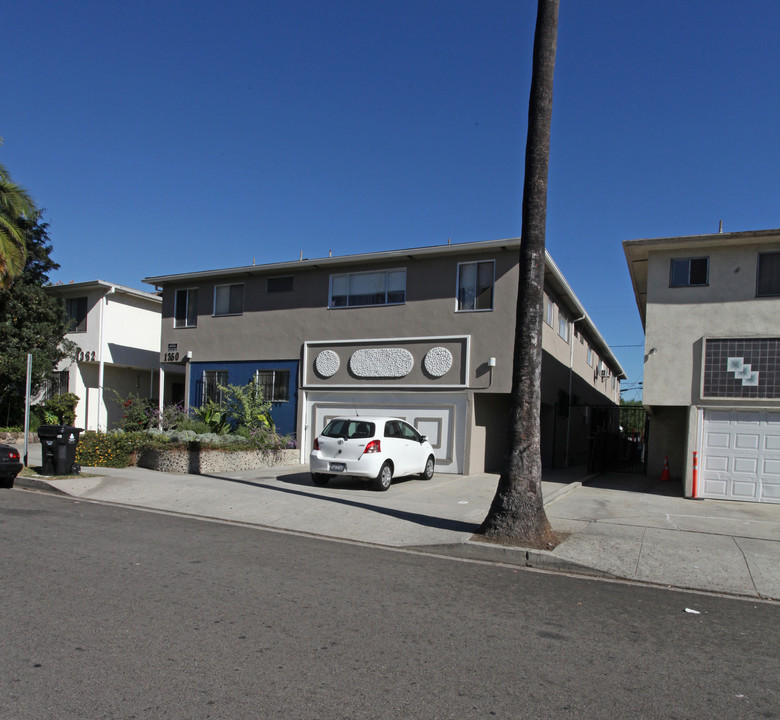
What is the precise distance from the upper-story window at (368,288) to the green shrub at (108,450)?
6911mm

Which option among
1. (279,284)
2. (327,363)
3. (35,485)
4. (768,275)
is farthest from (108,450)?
(768,275)

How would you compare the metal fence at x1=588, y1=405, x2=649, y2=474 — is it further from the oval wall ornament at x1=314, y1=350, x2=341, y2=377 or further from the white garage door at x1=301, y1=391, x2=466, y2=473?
the oval wall ornament at x1=314, y1=350, x2=341, y2=377

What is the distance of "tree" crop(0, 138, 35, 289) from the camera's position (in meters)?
19.3

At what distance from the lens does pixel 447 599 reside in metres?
6.46

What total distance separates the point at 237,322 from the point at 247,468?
6.18 meters

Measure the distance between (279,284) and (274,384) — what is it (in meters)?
3.17

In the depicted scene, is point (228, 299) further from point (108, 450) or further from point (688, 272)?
point (688, 272)

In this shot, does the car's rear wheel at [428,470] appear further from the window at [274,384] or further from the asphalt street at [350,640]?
the asphalt street at [350,640]

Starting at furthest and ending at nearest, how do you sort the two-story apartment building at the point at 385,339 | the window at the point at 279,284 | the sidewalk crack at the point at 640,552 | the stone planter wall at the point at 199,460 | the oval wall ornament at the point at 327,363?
the window at the point at 279,284, the oval wall ornament at the point at 327,363, the two-story apartment building at the point at 385,339, the stone planter wall at the point at 199,460, the sidewalk crack at the point at 640,552

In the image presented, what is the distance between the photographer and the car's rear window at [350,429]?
13.8 m

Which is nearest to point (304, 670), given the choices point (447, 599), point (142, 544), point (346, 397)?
point (447, 599)

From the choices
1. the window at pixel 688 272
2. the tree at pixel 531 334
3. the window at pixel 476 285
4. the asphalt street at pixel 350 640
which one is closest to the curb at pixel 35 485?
the asphalt street at pixel 350 640

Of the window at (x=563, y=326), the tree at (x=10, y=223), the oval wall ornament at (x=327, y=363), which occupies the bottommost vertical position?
the oval wall ornament at (x=327, y=363)

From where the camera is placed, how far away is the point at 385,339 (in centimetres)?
1908
